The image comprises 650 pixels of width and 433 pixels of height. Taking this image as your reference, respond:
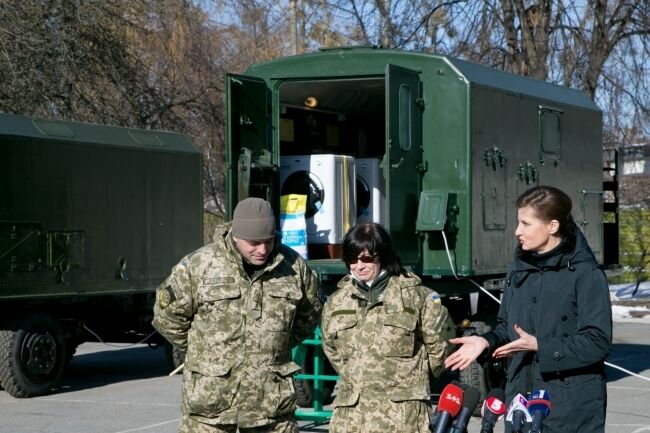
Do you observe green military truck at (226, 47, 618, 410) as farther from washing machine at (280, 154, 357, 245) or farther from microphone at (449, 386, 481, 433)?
microphone at (449, 386, 481, 433)

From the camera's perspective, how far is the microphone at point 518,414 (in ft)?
14.9

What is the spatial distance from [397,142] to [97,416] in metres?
3.78

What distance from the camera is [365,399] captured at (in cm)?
587

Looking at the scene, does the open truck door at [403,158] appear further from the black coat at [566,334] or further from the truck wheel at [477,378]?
the black coat at [566,334]

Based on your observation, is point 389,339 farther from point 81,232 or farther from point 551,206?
point 81,232

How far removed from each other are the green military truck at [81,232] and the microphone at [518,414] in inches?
352

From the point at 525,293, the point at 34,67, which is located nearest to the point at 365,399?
the point at 525,293

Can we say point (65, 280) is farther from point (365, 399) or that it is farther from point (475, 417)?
point (365, 399)

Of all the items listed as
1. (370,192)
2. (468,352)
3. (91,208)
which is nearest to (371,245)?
(468,352)

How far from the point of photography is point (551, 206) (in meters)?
5.17

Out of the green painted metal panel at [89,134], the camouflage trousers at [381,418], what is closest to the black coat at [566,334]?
the camouflage trousers at [381,418]

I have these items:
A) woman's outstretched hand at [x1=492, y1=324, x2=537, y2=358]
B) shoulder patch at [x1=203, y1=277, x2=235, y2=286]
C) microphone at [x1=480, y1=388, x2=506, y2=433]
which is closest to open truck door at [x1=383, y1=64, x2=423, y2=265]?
shoulder patch at [x1=203, y1=277, x2=235, y2=286]

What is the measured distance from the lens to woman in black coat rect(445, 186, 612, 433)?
5047 mm

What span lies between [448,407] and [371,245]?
1299mm
